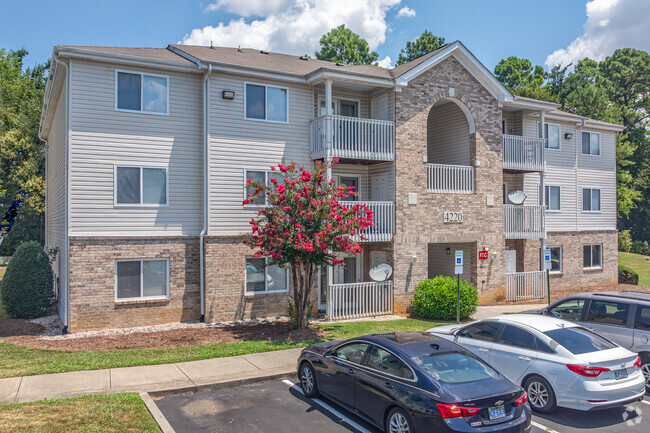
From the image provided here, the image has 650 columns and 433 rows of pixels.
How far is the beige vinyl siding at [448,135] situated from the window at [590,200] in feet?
30.2

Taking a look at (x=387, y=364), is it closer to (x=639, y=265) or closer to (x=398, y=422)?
(x=398, y=422)

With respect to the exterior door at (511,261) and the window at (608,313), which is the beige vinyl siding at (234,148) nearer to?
the window at (608,313)

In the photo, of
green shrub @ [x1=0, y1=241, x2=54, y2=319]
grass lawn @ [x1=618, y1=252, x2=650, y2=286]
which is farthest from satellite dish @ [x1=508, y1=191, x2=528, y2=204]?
green shrub @ [x1=0, y1=241, x2=54, y2=319]

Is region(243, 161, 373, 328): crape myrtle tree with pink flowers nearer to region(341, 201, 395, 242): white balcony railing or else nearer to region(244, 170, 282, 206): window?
region(244, 170, 282, 206): window

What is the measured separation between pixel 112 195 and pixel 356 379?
10.5m

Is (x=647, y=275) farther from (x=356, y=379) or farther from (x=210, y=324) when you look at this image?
(x=356, y=379)

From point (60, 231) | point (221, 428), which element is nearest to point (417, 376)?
point (221, 428)

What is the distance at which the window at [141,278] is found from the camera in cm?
1512

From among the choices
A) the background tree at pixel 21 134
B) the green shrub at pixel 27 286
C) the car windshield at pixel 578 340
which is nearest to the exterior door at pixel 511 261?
the car windshield at pixel 578 340

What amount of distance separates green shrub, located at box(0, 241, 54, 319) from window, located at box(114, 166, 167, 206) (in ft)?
13.6

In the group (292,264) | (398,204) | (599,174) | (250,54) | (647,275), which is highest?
(250,54)

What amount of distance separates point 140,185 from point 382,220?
8.07 m

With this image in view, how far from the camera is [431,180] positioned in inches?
742

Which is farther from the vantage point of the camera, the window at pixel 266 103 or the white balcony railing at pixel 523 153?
the white balcony railing at pixel 523 153
